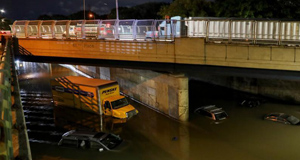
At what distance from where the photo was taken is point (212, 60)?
16.2 metres

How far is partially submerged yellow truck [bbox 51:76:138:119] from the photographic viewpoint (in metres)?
21.2

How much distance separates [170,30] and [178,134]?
7306 millimetres

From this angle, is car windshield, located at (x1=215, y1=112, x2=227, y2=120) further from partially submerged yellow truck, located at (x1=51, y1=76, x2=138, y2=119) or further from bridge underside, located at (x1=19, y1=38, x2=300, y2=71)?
partially submerged yellow truck, located at (x1=51, y1=76, x2=138, y2=119)

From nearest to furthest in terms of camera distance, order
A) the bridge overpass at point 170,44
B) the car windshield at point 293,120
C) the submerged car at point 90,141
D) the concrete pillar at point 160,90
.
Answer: the bridge overpass at point 170,44 → the submerged car at point 90,141 → the car windshield at point 293,120 → the concrete pillar at point 160,90

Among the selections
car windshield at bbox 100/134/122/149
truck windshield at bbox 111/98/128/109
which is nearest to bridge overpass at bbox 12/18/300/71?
truck windshield at bbox 111/98/128/109

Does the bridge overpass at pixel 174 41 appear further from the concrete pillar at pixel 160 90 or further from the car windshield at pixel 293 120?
the car windshield at pixel 293 120

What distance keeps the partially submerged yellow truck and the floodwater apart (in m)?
0.65

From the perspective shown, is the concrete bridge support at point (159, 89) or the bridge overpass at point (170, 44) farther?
the concrete bridge support at point (159, 89)

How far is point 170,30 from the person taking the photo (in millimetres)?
18438

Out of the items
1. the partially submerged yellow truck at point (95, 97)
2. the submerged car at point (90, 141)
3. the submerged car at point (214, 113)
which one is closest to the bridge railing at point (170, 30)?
the partially submerged yellow truck at point (95, 97)

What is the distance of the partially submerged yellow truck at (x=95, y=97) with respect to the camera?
69.4 feet

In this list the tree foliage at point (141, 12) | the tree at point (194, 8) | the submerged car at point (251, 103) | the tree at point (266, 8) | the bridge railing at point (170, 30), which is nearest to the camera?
the bridge railing at point (170, 30)

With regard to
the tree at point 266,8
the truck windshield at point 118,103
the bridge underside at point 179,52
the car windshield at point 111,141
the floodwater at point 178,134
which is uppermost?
the tree at point 266,8

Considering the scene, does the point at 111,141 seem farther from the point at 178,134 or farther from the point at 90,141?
the point at 178,134
